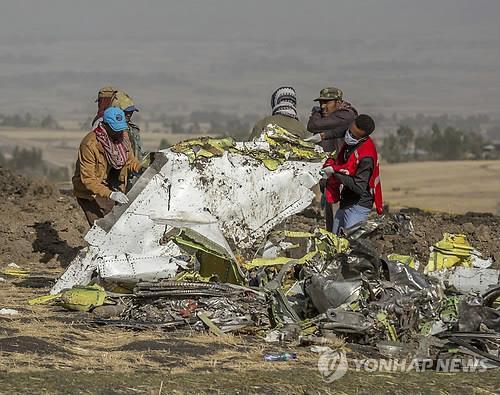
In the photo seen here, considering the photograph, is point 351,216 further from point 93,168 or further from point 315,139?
point 93,168

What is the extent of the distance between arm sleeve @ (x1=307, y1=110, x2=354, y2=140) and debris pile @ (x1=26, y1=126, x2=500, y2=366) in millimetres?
1047

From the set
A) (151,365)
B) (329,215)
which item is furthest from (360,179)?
(151,365)

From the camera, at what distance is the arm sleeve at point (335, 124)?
13133mm

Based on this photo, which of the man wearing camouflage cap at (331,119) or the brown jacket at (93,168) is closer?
the brown jacket at (93,168)

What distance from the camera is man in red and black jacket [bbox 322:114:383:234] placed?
11.1 metres

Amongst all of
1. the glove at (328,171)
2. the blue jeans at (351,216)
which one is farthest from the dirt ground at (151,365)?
the glove at (328,171)

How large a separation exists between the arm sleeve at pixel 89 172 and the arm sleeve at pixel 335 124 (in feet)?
9.01

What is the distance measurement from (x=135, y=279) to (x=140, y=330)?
1.11 m

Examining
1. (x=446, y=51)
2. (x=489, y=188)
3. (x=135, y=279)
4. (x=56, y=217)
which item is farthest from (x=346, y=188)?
(x=446, y=51)

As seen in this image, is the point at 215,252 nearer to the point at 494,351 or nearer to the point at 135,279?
the point at 135,279

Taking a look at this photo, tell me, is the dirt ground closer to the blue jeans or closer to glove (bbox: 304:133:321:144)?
the blue jeans

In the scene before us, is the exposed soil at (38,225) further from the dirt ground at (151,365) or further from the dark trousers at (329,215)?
the dark trousers at (329,215)
